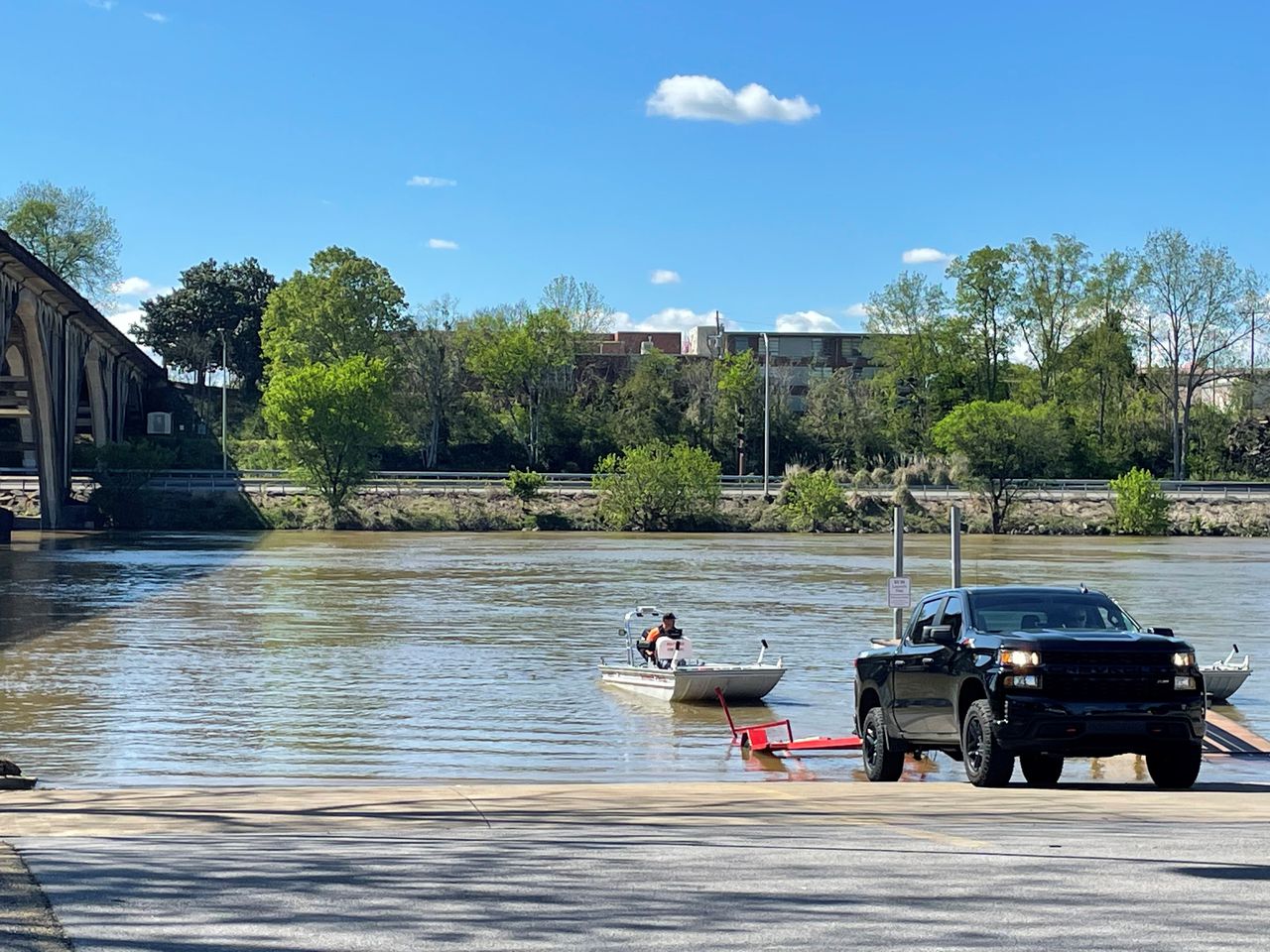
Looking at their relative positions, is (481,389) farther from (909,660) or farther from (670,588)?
(909,660)

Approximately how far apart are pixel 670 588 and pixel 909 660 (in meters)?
35.7

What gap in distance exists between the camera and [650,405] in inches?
4860

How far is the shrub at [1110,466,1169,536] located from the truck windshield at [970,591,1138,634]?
82.0 meters

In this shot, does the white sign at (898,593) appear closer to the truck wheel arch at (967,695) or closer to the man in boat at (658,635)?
the man in boat at (658,635)

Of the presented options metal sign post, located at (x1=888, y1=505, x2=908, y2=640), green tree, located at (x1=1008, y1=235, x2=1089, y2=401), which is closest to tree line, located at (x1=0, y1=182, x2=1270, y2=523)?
green tree, located at (x1=1008, y1=235, x2=1089, y2=401)

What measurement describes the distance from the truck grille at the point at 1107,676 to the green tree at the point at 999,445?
82923 millimetres

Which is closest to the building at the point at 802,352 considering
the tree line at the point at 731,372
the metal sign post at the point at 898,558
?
the tree line at the point at 731,372

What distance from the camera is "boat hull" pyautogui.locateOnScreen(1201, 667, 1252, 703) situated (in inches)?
963

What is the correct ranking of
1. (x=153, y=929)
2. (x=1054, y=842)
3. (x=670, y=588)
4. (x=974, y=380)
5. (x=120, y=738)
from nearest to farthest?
(x=153, y=929)
(x=1054, y=842)
(x=120, y=738)
(x=670, y=588)
(x=974, y=380)

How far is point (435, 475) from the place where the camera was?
348 ft

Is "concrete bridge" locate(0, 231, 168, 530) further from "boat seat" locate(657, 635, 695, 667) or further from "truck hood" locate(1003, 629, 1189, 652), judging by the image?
"truck hood" locate(1003, 629, 1189, 652)

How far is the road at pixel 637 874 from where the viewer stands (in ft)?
23.3

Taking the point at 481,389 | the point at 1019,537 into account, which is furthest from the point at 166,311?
the point at 1019,537

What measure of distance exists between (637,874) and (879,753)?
24.8 ft
